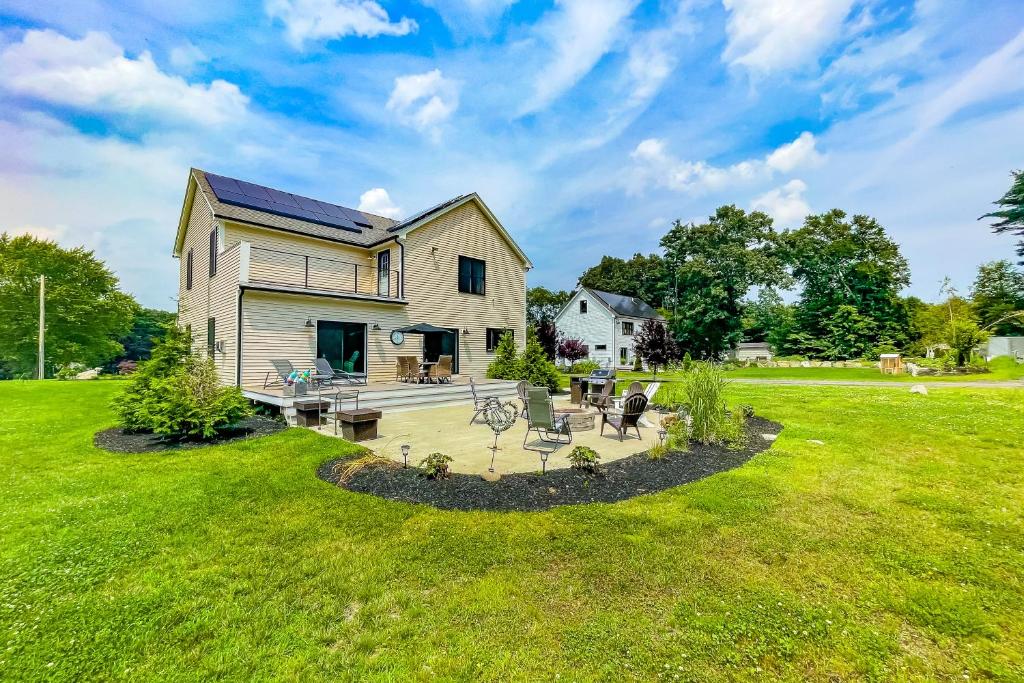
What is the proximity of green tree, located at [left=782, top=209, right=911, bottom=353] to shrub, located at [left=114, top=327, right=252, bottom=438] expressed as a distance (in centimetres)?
4329

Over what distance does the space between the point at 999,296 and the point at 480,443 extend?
52.4m

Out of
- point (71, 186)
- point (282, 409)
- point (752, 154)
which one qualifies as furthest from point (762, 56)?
point (71, 186)

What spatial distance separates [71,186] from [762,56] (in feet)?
74.8

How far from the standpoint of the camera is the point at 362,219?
18828 mm

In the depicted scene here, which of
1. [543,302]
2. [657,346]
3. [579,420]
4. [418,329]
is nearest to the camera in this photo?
[579,420]

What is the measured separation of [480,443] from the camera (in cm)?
741

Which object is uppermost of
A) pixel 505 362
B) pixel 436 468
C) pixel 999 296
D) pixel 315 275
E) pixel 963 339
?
pixel 999 296

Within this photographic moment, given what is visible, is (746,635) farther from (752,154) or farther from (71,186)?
(71,186)

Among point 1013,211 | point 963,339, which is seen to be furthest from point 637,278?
point 963,339

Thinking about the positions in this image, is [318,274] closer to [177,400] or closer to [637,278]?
[177,400]

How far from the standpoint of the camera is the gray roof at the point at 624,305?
3578cm

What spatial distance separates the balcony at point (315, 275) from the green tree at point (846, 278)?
38198 mm

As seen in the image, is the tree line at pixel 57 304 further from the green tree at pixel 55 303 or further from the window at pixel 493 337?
the window at pixel 493 337

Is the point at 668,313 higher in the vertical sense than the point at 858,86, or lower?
lower
